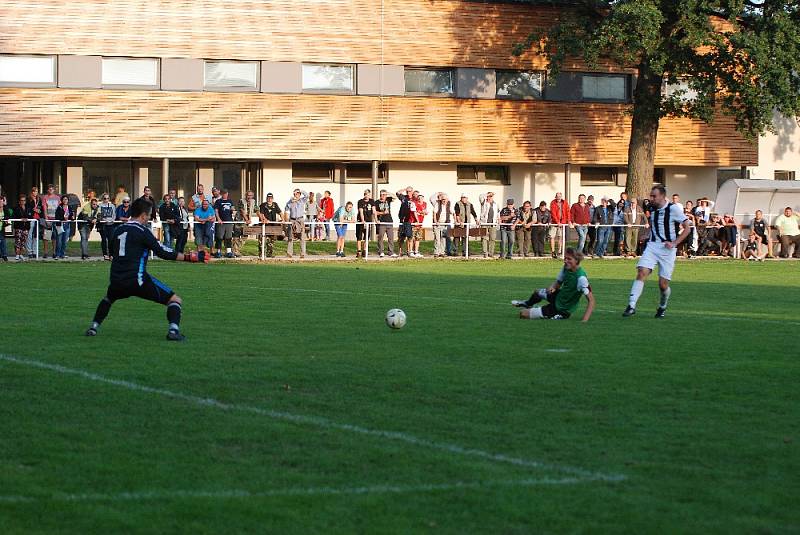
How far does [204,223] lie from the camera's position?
1380 inches

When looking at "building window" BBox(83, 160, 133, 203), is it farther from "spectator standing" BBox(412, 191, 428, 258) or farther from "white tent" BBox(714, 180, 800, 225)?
"white tent" BBox(714, 180, 800, 225)

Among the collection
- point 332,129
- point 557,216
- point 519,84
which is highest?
point 519,84

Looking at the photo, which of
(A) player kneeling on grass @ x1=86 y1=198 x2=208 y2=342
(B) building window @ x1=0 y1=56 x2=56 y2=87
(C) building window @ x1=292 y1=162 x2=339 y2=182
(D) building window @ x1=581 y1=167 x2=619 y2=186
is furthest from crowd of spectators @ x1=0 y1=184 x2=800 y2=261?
(A) player kneeling on grass @ x1=86 y1=198 x2=208 y2=342

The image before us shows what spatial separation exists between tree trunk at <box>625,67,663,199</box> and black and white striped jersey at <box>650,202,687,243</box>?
2526cm

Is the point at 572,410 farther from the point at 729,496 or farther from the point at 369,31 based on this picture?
the point at 369,31

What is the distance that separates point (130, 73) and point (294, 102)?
587 centimetres

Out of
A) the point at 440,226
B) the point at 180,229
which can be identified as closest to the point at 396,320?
the point at 180,229

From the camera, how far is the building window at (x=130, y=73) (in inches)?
1709

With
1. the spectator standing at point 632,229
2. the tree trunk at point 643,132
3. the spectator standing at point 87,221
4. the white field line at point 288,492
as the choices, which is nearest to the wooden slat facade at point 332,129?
the tree trunk at point 643,132

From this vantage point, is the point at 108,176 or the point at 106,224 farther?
the point at 108,176

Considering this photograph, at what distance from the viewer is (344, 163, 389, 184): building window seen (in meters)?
48.1

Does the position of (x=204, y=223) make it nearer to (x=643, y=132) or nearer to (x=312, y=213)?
(x=312, y=213)

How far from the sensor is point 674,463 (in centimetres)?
756

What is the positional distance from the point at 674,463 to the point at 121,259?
8.02 metres
